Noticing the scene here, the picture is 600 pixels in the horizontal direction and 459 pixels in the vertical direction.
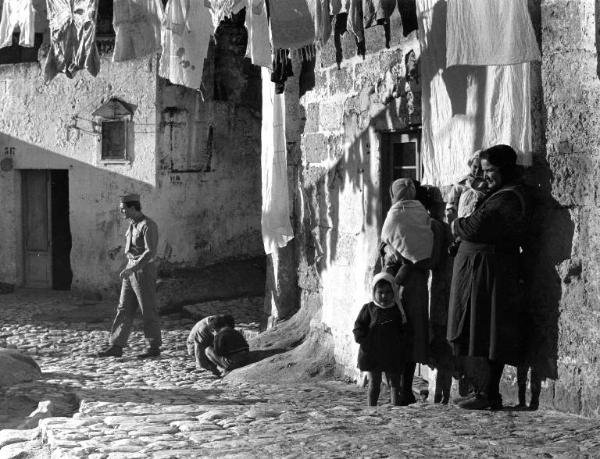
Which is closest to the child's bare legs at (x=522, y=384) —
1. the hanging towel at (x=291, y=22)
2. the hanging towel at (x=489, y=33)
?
the hanging towel at (x=489, y=33)

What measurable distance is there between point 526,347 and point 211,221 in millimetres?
9516

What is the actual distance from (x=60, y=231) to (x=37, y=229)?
367 millimetres

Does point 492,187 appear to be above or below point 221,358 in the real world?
above

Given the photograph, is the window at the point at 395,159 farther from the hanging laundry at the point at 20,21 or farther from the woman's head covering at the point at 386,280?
the hanging laundry at the point at 20,21

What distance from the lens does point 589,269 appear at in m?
6.63

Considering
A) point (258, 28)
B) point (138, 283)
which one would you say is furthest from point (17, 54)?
point (258, 28)

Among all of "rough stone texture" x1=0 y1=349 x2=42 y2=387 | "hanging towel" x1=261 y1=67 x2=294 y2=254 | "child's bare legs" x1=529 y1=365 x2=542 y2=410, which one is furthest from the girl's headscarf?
"rough stone texture" x1=0 y1=349 x2=42 y2=387

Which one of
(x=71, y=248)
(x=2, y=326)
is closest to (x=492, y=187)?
(x=2, y=326)

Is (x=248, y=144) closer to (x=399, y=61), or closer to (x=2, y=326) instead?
(x=2, y=326)

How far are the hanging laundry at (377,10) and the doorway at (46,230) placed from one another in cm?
991

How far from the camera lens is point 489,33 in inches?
272

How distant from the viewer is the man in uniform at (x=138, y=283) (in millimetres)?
11242

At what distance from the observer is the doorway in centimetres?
1716

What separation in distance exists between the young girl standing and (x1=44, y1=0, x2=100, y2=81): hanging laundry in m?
5.23
